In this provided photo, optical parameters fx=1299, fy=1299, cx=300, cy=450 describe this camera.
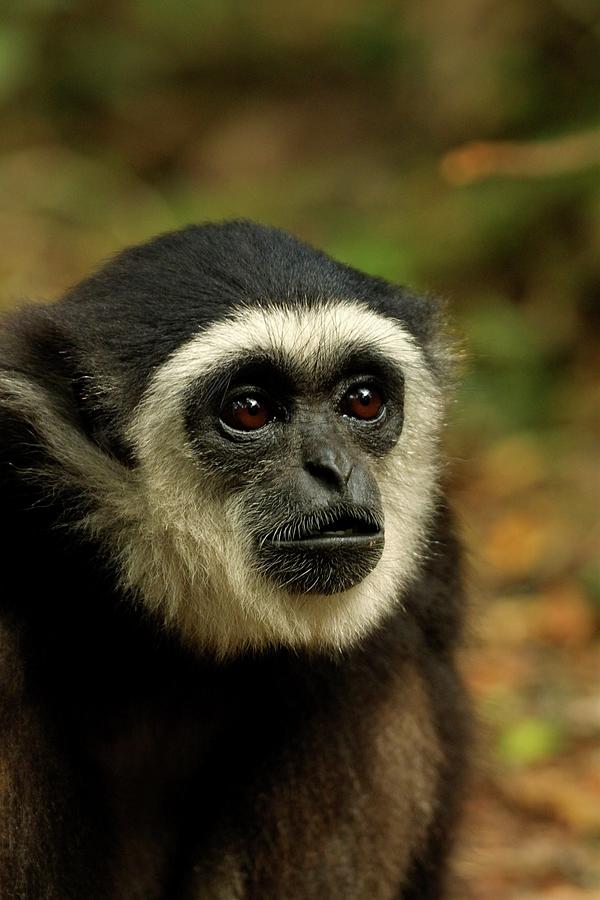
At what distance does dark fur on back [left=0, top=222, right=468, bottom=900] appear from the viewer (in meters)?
4.87

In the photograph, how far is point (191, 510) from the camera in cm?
491

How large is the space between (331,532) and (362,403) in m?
0.60

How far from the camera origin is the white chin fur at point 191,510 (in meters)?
4.86

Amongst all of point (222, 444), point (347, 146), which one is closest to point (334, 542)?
point (222, 444)

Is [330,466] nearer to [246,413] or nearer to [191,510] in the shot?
[246,413]

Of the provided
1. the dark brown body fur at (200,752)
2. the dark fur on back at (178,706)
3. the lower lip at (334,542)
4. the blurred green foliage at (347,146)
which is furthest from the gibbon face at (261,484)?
the blurred green foliage at (347,146)

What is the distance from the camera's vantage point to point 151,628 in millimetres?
5094

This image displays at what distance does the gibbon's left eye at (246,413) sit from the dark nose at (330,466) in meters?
0.25

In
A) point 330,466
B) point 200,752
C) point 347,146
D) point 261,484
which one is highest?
point 347,146

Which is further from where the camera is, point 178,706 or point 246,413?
point 178,706

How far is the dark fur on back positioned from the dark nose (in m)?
0.65

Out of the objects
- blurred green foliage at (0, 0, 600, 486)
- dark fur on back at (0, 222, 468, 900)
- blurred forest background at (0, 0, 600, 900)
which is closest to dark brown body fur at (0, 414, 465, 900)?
dark fur on back at (0, 222, 468, 900)

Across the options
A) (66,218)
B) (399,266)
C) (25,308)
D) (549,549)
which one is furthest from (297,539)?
(66,218)

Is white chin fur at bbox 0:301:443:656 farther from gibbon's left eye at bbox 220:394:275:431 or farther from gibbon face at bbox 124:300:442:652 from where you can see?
gibbon's left eye at bbox 220:394:275:431
